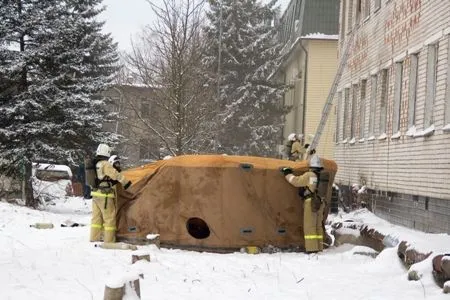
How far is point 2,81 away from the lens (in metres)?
20.1

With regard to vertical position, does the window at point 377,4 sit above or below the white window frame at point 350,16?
below

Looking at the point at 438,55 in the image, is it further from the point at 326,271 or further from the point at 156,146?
the point at 156,146

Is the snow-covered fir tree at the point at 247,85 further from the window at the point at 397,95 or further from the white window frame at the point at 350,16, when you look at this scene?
the window at the point at 397,95

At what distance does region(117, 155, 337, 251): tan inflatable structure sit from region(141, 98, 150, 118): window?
11059 millimetres

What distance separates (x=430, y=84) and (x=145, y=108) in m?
12.6

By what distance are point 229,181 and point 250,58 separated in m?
27.0

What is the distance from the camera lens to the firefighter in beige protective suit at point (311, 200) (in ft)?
35.0

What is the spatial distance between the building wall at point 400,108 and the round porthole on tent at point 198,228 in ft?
12.4

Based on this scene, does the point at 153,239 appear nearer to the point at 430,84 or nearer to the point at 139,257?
the point at 139,257

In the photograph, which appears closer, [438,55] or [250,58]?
[438,55]

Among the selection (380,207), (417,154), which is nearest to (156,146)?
(380,207)

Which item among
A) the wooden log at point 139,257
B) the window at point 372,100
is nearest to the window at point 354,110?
the window at point 372,100

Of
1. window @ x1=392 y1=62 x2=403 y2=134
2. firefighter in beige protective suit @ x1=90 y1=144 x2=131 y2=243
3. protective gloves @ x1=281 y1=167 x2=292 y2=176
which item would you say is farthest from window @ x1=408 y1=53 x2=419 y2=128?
firefighter in beige protective suit @ x1=90 y1=144 x2=131 y2=243

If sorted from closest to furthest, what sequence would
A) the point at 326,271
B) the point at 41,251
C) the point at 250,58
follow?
the point at 326,271, the point at 41,251, the point at 250,58
